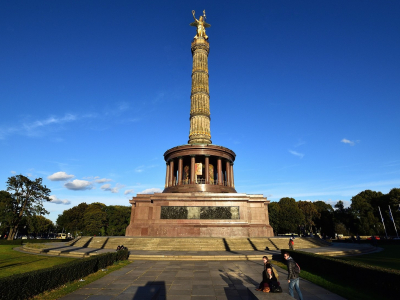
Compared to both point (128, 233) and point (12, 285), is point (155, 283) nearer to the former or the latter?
point (12, 285)

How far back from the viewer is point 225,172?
32.8m

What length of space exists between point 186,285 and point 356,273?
21.2 feet

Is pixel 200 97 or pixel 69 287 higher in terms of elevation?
pixel 200 97

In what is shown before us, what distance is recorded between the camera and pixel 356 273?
8422 millimetres

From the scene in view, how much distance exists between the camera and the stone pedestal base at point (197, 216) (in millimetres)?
24188

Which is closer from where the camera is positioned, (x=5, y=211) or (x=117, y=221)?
(x=5, y=211)

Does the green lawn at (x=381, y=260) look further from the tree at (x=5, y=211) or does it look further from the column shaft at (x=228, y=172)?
the tree at (x=5, y=211)

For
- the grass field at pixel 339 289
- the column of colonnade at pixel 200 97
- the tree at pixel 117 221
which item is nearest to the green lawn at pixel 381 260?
the grass field at pixel 339 289

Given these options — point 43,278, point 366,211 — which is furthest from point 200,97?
point 366,211

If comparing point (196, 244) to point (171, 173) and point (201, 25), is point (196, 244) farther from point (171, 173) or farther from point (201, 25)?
point (201, 25)

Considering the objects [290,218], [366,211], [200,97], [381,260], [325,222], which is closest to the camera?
[381,260]

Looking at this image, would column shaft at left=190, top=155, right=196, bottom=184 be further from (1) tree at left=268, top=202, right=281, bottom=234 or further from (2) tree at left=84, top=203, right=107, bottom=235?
(2) tree at left=84, top=203, right=107, bottom=235

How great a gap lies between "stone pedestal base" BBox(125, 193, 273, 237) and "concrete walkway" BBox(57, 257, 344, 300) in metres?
12.4

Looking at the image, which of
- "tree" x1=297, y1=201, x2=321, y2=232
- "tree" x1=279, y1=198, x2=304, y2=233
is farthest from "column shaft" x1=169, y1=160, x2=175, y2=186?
"tree" x1=297, y1=201, x2=321, y2=232
